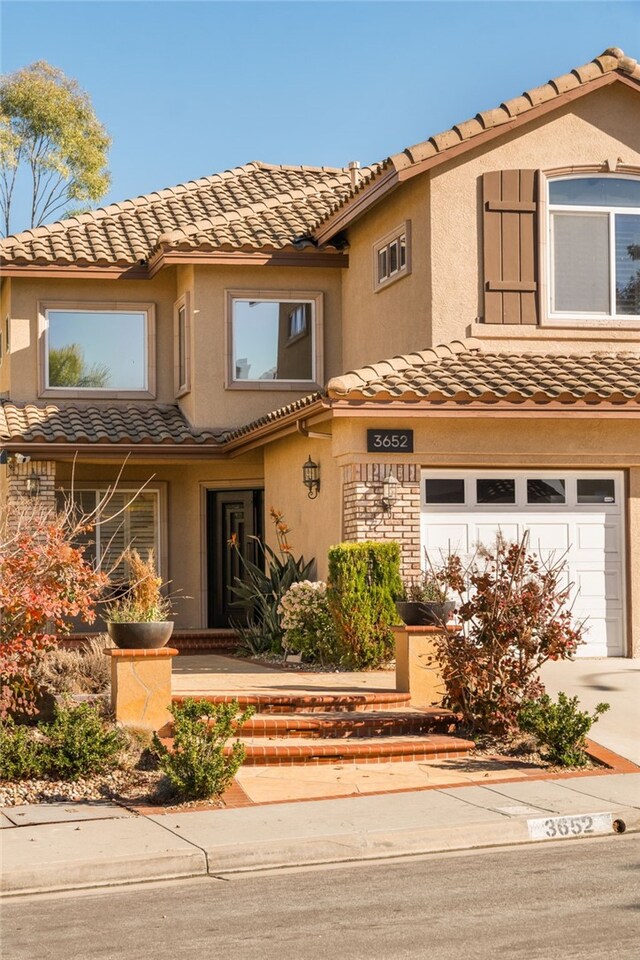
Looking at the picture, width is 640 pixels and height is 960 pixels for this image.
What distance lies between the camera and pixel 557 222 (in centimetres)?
1838

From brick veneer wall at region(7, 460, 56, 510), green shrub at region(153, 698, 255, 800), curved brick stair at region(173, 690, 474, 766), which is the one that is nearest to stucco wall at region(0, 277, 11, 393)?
brick veneer wall at region(7, 460, 56, 510)

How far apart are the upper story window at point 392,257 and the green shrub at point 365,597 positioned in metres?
5.06

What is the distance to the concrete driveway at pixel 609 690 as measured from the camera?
12.6 meters

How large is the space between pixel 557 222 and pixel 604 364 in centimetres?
219

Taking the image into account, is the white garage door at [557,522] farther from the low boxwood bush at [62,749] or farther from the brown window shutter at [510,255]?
the low boxwood bush at [62,749]

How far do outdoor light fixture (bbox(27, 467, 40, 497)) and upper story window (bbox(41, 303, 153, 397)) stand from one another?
2118 millimetres

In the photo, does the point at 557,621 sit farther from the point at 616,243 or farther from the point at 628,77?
the point at 628,77

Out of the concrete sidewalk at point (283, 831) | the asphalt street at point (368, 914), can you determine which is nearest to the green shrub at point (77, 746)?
the concrete sidewalk at point (283, 831)

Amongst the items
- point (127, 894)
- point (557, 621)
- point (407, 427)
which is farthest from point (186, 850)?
point (407, 427)

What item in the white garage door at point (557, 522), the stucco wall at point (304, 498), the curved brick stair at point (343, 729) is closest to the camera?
the curved brick stair at point (343, 729)

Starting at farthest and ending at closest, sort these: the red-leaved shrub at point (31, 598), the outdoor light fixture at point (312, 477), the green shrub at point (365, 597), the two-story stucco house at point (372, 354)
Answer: the outdoor light fixture at point (312, 477)
the two-story stucco house at point (372, 354)
the green shrub at point (365, 597)
the red-leaved shrub at point (31, 598)

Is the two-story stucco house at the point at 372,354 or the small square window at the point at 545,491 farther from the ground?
the two-story stucco house at the point at 372,354

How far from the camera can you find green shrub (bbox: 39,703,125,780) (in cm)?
1089

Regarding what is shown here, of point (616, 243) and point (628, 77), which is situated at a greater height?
point (628, 77)
